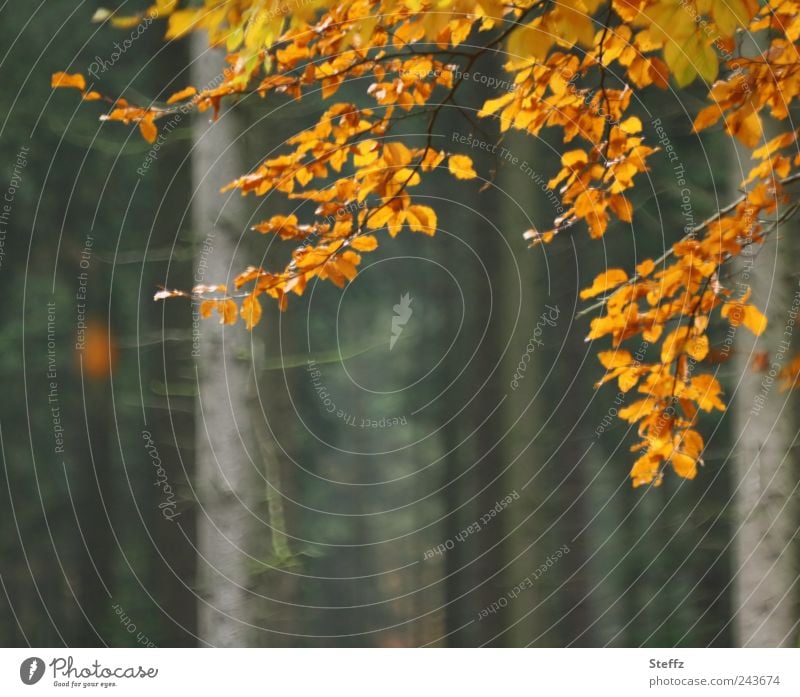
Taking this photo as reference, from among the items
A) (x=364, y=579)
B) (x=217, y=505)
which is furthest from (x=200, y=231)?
(x=364, y=579)

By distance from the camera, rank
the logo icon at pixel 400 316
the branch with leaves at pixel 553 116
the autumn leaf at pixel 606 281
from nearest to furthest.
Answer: the branch with leaves at pixel 553 116
the autumn leaf at pixel 606 281
the logo icon at pixel 400 316

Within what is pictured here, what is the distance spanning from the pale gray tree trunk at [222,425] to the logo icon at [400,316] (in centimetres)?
47

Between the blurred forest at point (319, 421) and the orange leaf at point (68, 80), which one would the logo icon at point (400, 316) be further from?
the orange leaf at point (68, 80)

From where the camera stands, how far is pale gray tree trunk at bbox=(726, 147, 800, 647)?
8.27ft

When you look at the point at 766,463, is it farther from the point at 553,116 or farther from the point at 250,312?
the point at 250,312

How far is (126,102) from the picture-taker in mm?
2594

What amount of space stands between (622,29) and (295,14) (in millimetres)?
965

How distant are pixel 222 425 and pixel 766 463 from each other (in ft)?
5.71

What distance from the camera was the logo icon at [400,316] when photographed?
2633 millimetres

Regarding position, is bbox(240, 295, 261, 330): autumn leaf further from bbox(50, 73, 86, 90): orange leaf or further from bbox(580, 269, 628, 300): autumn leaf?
bbox(580, 269, 628, 300): autumn leaf

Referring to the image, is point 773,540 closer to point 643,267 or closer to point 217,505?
point 643,267
